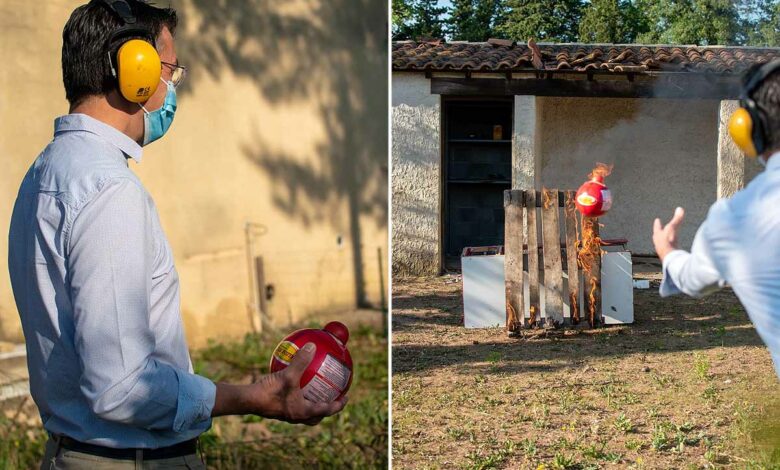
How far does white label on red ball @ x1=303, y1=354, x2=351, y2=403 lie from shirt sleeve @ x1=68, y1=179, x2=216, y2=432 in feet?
1.37

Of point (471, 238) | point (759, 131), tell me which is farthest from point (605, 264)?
point (759, 131)

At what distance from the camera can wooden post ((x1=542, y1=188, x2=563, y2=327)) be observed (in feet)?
27.1

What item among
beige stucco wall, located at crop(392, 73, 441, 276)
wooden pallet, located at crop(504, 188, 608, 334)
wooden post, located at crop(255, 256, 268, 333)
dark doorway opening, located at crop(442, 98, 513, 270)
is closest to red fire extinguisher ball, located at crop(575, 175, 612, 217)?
wooden post, located at crop(255, 256, 268, 333)

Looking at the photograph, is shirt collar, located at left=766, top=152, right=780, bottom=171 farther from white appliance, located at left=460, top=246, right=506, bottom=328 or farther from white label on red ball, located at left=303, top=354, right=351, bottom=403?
white appliance, located at left=460, top=246, right=506, bottom=328

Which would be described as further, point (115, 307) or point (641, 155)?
point (641, 155)

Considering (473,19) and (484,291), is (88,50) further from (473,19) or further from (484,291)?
(473,19)

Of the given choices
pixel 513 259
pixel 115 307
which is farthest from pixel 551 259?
pixel 115 307

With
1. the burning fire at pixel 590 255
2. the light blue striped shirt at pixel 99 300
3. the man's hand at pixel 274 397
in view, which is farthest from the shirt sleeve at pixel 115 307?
the burning fire at pixel 590 255

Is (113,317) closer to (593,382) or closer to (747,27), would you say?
(593,382)

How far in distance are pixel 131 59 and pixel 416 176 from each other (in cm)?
1083

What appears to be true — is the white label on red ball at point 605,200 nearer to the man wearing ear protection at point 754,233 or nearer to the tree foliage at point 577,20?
the man wearing ear protection at point 754,233

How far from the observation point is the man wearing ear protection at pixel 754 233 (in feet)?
6.43

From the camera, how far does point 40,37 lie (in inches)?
220

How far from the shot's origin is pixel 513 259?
330 inches
